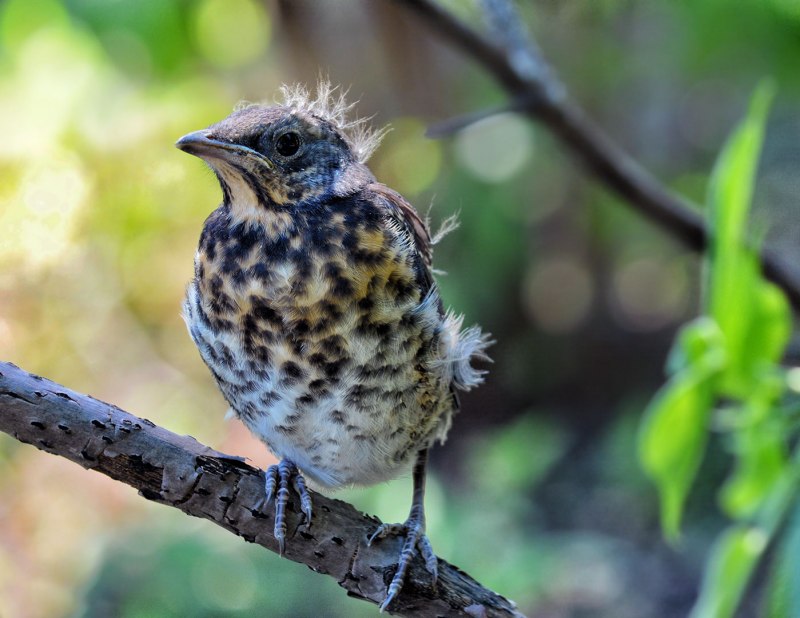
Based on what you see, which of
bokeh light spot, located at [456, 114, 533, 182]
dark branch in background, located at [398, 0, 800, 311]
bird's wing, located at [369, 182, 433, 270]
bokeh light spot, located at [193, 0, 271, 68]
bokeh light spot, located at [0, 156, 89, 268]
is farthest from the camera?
bokeh light spot, located at [456, 114, 533, 182]

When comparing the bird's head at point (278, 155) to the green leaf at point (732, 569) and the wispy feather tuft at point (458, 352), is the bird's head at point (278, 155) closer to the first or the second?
the wispy feather tuft at point (458, 352)

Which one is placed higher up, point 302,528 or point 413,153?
point 413,153

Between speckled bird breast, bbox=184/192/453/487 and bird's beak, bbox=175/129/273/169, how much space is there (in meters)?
0.07

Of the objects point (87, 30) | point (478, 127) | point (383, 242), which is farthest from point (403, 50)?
point (383, 242)

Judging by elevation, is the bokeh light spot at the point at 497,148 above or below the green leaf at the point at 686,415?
above

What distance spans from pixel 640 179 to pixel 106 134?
0.85 m

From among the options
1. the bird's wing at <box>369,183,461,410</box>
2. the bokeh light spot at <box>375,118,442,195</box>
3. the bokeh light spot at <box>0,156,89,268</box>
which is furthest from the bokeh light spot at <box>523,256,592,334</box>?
the bird's wing at <box>369,183,461,410</box>

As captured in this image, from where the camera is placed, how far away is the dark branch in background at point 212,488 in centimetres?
76

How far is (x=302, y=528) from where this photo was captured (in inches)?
33.8

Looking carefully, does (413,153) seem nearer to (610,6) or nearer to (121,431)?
(610,6)

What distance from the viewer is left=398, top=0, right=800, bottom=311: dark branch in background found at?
1366mm

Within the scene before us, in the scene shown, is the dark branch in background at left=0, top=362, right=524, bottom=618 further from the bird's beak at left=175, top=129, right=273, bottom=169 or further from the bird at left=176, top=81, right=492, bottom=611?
the bird's beak at left=175, top=129, right=273, bottom=169

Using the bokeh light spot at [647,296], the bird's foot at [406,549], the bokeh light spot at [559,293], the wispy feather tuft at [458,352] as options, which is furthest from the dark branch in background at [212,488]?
the bokeh light spot at [647,296]

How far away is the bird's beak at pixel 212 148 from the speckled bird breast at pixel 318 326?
69mm
